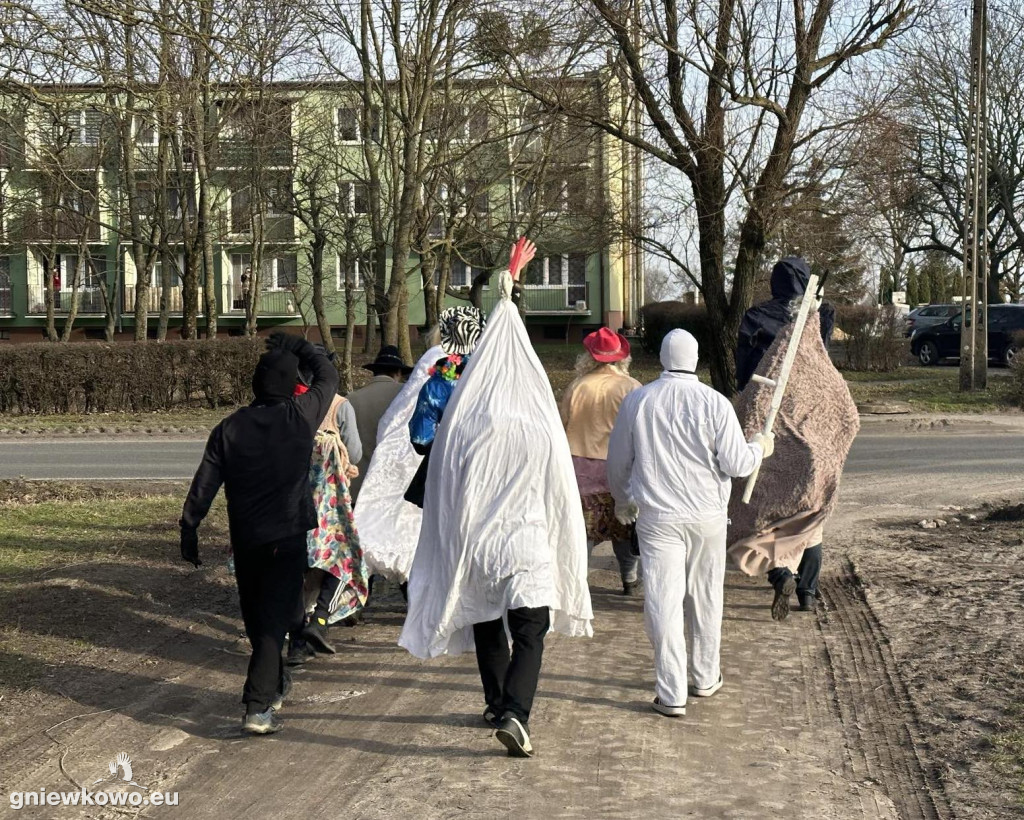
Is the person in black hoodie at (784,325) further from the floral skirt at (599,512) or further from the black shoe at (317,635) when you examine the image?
the black shoe at (317,635)

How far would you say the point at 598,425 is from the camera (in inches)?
339

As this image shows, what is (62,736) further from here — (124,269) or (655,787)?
(124,269)

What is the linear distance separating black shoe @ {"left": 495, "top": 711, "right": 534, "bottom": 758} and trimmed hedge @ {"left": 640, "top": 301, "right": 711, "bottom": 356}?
3305 centimetres

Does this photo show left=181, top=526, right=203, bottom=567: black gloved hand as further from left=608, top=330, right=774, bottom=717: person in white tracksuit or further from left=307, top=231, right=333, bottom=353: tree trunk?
left=307, top=231, right=333, bottom=353: tree trunk

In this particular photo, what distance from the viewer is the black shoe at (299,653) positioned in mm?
7055

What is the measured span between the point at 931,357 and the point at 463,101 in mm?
18488

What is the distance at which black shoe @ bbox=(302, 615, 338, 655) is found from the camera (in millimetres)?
7090

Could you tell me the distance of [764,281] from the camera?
29.5 m

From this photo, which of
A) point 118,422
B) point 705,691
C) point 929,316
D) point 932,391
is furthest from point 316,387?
point 929,316

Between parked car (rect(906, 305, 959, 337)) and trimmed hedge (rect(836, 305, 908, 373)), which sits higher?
parked car (rect(906, 305, 959, 337))

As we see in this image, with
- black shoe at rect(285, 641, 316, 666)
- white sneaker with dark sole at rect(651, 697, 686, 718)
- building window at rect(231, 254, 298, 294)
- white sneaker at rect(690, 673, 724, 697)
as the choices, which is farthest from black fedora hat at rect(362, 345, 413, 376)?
building window at rect(231, 254, 298, 294)

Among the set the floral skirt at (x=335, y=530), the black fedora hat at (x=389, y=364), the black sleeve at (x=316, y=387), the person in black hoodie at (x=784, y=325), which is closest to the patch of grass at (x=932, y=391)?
the person in black hoodie at (x=784, y=325)

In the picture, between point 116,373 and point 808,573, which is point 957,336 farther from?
point 808,573

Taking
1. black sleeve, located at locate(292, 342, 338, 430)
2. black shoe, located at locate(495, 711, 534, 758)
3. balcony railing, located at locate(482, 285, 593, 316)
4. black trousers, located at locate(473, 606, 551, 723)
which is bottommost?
black shoe, located at locate(495, 711, 534, 758)
